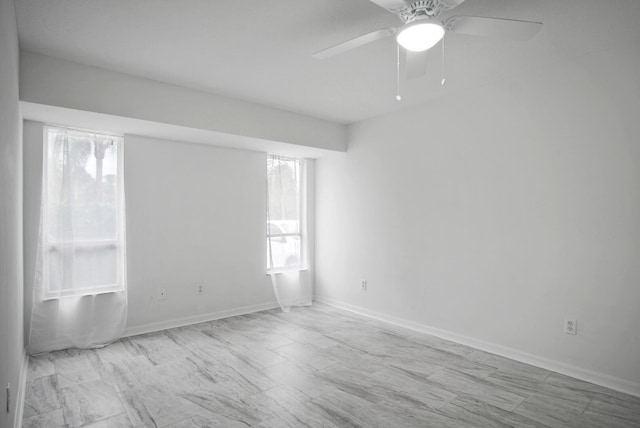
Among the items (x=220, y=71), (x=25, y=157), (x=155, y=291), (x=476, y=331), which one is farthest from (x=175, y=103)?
(x=476, y=331)

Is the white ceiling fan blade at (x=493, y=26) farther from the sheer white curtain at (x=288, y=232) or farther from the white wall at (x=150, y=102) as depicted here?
the sheer white curtain at (x=288, y=232)

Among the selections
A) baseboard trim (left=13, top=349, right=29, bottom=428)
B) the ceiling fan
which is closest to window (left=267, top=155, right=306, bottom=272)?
baseboard trim (left=13, top=349, right=29, bottom=428)

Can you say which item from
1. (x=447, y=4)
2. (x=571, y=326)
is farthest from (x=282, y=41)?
(x=571, y=326)

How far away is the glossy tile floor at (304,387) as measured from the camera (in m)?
2.37

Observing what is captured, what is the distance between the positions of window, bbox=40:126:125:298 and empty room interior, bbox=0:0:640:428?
20 mm

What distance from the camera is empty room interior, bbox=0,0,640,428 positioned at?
7.72 ft

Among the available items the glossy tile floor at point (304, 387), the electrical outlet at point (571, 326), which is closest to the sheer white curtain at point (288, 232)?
the glossy tile floor at point (304, 387)

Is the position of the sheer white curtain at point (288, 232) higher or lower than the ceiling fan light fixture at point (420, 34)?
lower

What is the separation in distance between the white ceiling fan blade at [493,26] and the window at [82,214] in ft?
11.3

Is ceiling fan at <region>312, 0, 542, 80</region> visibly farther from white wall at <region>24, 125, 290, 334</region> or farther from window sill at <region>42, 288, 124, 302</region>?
window sill at <region>42, 288, 124, 302</region>

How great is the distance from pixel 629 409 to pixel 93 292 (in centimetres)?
453

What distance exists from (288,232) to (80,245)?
2524 millimetres

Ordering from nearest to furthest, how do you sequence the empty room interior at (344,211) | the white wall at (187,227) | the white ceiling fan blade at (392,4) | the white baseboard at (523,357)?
the white ceiling fan blade at (392,4) → the empty room interior at (344,211) → the white baseboard at (523,357) → the white wall at (187,227)

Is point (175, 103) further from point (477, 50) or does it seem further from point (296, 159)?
point (477, 50)
